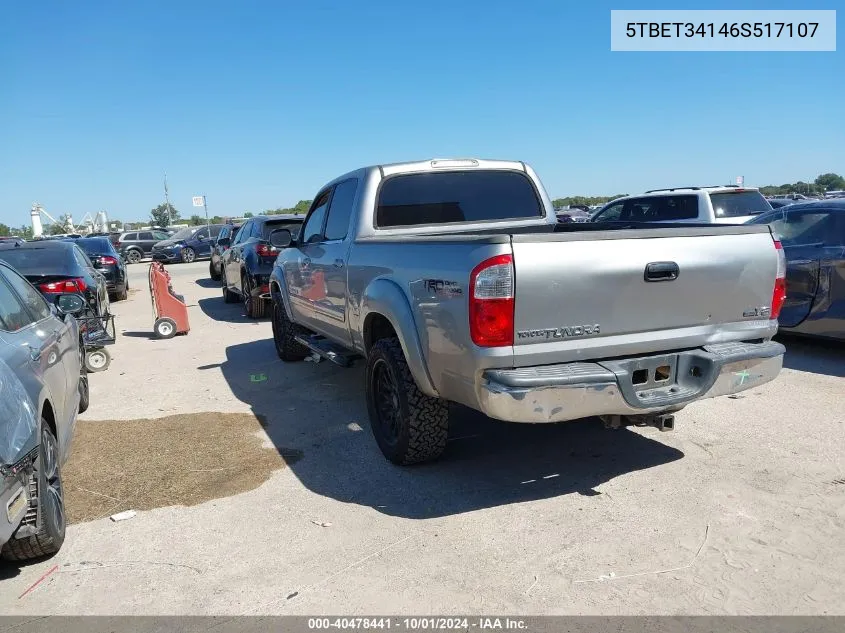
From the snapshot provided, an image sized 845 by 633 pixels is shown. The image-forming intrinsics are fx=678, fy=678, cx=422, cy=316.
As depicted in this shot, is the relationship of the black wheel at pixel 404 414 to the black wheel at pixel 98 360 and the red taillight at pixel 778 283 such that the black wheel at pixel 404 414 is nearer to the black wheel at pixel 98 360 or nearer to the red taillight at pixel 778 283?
the red taillight at pixel 778 283

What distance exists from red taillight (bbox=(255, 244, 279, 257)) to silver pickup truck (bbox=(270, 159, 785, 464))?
6245mm

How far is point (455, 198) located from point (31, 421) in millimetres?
3518

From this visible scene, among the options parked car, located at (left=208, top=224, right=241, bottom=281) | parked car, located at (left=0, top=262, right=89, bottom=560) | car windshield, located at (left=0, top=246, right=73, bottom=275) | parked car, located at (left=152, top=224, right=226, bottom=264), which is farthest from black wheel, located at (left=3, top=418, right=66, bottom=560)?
parked car, located at (left=152, top=224, right=226, bottom=264)

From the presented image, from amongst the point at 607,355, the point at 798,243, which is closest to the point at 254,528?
the point at 607,355

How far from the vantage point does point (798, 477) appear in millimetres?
4117

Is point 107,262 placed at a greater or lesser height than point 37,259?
lesser

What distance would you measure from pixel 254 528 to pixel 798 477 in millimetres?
3244

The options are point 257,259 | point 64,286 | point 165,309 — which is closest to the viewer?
point 64,286

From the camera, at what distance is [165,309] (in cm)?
1040

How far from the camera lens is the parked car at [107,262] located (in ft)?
50.4

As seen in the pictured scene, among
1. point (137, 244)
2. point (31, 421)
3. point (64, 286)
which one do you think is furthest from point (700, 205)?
point (137, 244)

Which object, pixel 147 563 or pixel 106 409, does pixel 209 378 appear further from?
pixel 147 563

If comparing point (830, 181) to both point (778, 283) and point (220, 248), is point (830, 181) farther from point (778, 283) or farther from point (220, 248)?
point (778, 283)

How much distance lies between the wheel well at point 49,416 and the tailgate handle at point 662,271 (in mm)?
3321
